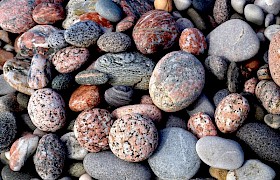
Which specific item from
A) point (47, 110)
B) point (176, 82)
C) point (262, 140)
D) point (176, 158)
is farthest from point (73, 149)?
point (262, 140)

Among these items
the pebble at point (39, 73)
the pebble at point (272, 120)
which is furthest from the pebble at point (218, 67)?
the pebble at point (39, 73)

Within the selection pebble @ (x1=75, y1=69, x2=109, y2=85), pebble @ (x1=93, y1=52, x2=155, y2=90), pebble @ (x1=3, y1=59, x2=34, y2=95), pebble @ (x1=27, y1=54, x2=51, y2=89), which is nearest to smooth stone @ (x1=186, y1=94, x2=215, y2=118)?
pebble @ (x1=93, y1=52, x2=155, y2=90)

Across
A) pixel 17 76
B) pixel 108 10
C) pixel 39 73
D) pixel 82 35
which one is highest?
pixel 108 10

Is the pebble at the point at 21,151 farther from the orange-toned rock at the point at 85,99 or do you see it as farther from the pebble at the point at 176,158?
the pebble at the point at 176,158

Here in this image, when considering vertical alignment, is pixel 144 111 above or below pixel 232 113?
below

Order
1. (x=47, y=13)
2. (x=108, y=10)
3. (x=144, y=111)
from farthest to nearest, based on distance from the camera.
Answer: (x=47, y=13) < (x=108, y=10) < (x=144, y=111)

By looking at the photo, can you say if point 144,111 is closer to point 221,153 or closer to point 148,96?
point 148,96

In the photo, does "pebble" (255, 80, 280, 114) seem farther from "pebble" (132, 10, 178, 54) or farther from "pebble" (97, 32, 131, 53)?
"pebble" (97, 32, 131, 53)
